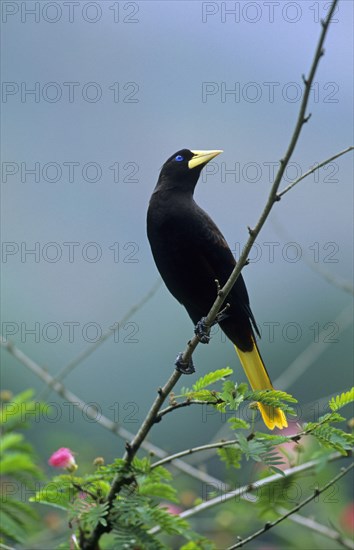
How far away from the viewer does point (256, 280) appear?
2661cm

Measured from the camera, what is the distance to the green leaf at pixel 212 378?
2.48m

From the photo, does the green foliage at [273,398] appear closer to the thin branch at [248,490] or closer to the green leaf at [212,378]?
the green leaf at [212,378]

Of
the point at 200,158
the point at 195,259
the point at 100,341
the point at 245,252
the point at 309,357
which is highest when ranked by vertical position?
the point at 200,158

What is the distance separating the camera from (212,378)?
2.49 meters

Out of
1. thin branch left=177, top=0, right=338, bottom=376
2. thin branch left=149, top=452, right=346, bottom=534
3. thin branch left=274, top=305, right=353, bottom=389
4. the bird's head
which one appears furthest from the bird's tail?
thin branch left=177, top=0, right=338, bottom=376

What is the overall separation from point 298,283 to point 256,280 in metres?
10.5

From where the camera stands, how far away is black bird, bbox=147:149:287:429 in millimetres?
3484

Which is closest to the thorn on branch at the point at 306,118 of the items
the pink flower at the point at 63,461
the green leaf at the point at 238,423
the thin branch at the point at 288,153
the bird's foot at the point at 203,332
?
the thin branch at the point at 288,153

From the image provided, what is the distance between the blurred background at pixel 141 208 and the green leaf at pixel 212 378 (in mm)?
410

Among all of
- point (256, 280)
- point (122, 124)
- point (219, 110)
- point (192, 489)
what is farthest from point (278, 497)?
point (122, 124)

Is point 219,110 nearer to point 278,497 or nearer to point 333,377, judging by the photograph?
point 333,377

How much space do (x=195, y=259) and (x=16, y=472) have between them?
48.3 inches

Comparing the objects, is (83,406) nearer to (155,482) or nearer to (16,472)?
(16,472)

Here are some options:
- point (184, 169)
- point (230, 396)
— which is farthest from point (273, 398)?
point (184, 169)
